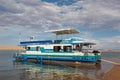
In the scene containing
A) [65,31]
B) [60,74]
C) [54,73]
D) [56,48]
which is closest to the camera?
[60,74]

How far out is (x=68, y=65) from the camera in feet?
147

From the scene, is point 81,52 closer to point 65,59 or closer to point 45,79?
point 65,59

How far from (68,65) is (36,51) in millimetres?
11406

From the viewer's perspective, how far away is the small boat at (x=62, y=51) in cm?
4419

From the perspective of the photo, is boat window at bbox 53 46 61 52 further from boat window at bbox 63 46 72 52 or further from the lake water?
the lake water

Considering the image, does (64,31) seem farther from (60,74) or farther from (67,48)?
(60,74)

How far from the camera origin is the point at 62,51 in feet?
157

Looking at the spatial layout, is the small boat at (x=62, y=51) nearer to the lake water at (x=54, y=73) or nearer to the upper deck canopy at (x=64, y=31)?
the upper deck canopy at (x=64, y=31)

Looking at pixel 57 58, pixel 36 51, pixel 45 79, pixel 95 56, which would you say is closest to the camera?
pixel 45 79

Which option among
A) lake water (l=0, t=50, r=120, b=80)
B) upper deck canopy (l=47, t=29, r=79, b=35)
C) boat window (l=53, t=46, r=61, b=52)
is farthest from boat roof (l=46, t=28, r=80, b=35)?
lake water (l=0, t=50, r=120, b=80)

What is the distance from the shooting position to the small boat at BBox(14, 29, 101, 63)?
44.2 metres

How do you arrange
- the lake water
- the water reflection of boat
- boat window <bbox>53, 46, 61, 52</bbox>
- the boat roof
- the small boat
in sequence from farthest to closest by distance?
boat window <bbox>53, 46, 61, 52</bbox> → the boat roof → the small boat → the lake water → the water reflection of boat

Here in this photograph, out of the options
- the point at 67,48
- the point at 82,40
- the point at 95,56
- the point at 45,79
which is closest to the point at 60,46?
the point at 67,48

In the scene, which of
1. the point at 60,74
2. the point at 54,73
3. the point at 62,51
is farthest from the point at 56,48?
the point at 60,74
